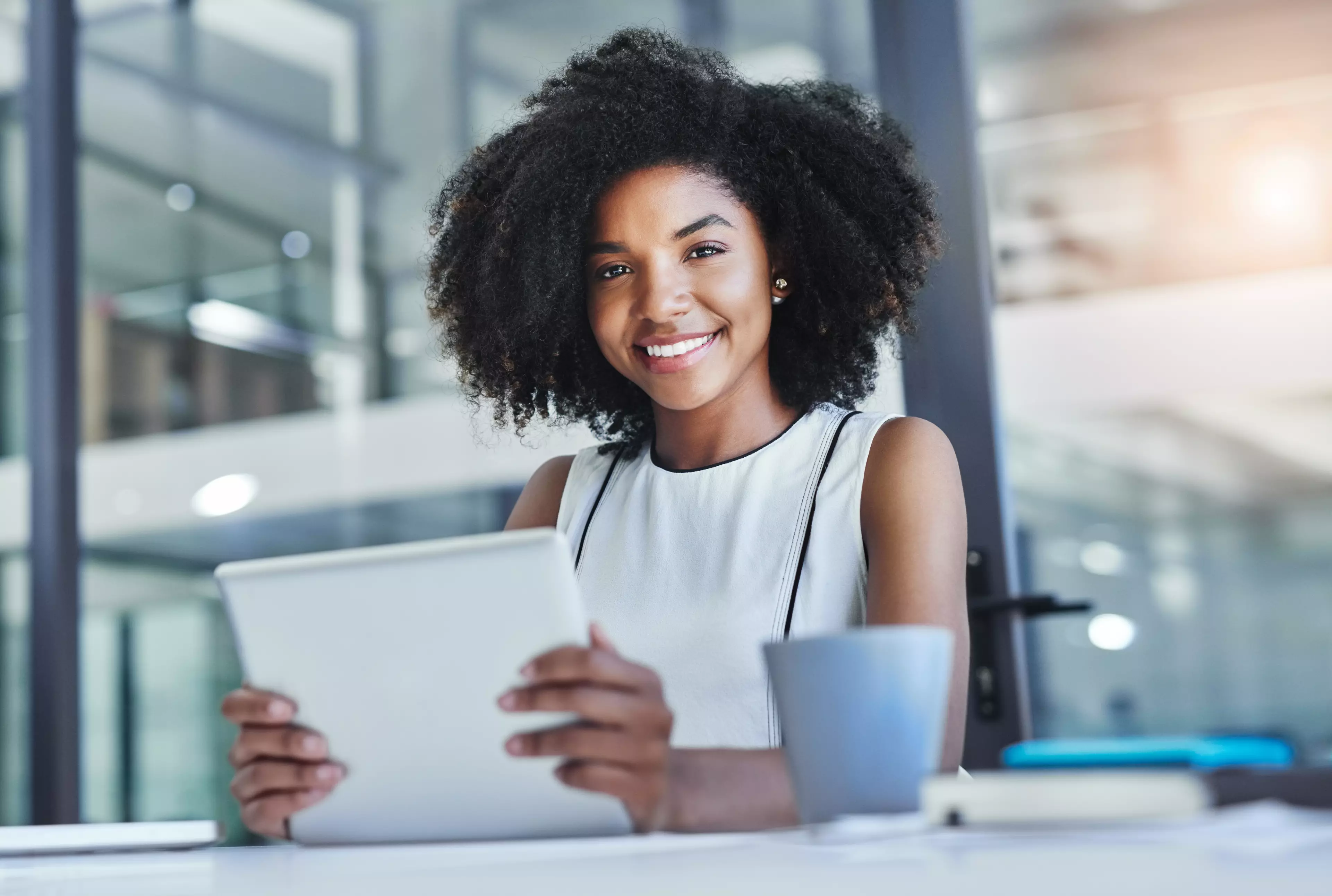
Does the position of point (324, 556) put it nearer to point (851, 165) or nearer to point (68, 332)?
point (851, 165)

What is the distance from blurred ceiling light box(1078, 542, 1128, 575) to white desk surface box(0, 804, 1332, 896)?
4.29ft

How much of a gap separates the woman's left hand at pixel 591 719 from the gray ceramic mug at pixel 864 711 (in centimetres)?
12

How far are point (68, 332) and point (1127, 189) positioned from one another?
230 cm

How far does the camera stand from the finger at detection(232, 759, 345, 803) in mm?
824

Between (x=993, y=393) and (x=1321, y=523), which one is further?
(x=993, y=393)

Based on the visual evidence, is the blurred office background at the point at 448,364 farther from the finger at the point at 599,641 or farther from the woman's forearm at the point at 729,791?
the finger at the point at 599,641

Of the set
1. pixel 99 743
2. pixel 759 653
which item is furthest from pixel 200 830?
pixel 99 743

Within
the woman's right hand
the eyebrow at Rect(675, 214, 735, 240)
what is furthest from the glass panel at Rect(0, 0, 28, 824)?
the woman's right hand

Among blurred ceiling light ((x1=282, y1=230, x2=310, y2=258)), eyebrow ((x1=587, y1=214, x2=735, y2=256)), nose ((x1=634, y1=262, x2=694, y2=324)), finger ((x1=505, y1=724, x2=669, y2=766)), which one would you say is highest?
blurred ceiling light ((x1=282, y1=230, x2=310, y2=258))

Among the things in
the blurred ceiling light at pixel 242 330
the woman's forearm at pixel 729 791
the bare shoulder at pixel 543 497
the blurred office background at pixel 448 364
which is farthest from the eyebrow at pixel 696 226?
the blurred ceiling light at pixel 242 330

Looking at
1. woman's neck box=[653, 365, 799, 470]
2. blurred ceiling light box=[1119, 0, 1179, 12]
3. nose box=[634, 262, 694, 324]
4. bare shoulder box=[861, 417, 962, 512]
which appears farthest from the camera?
blurred ceiling light box=[1119, 0, 1179, 12]

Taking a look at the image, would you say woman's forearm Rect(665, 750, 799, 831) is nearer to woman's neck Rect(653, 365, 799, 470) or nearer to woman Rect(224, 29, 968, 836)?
woman Rect(224, 29, 968, 836)

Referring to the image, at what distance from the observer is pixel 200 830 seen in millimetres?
956

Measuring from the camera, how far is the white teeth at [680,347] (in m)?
1.48
